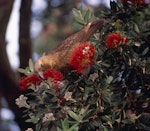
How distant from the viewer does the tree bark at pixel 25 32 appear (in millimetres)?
2219

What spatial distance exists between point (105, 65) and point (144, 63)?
111mm

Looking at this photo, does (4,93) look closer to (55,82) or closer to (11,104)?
(11,104)

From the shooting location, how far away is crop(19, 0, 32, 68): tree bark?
2219 mm

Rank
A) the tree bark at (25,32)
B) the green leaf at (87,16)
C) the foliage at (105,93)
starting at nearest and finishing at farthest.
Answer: the foliage at (105,93), the green leaf at (87,16), the tree bark at (25,32)

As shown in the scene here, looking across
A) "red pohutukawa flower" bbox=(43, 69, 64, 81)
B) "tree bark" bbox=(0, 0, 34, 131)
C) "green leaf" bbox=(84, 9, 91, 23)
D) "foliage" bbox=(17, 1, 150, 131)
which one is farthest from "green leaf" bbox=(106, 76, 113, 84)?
"tree bark" bbox=(0, 0, 34, 131)

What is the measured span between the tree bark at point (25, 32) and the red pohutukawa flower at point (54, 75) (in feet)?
3.63

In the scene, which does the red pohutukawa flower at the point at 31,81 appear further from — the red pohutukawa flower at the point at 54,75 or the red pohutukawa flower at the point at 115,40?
the red pohutukawa flower at the point at 115,40

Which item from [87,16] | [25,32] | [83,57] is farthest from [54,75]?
[25,32]

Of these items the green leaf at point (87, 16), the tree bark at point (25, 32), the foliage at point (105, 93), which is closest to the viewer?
the foliage at point (105, 93)

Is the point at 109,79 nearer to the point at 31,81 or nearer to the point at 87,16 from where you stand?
the point at 31,81

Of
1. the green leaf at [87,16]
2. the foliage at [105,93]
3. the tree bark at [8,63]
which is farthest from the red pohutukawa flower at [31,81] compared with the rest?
the tree bark at [8,63]

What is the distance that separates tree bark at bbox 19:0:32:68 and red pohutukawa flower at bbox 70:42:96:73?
1.15 m

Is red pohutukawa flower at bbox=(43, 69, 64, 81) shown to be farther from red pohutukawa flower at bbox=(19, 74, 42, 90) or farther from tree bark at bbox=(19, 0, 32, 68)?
tree bark at bbox=(19, 0, 32, 68)

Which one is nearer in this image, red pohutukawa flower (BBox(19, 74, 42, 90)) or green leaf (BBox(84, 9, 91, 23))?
red pohutukawa flower (BBox(19, 74, 42, 90))
